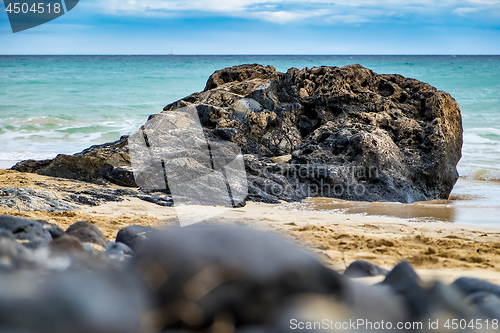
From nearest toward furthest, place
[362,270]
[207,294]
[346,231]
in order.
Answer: [207,294], [362,270], [346,231]

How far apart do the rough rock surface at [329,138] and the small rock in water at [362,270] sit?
2.51 m

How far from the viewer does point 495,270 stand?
9.44 feet

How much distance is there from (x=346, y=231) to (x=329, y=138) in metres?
2.10

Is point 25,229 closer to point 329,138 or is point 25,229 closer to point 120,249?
point 120,249

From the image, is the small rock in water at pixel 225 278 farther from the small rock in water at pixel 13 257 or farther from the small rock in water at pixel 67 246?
the small rock in water at pixel 67 246

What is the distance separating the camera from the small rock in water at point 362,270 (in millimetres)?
2498

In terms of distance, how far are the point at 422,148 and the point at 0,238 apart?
16.3 ft

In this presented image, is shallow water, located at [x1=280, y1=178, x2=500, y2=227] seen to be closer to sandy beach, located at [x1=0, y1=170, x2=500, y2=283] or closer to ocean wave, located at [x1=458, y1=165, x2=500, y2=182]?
sandy beach, located at [x1=0, y1=170, x2=500, y2=283]

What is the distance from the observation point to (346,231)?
3879 millimetres

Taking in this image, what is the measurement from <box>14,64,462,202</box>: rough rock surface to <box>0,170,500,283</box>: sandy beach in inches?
13.7

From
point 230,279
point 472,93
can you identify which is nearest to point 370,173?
point 230,279

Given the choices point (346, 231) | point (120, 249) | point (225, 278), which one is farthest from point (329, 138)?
point (225, 278)

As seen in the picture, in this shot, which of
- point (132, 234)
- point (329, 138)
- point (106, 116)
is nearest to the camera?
point (132, 234)

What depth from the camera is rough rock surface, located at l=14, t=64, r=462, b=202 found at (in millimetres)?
5398
